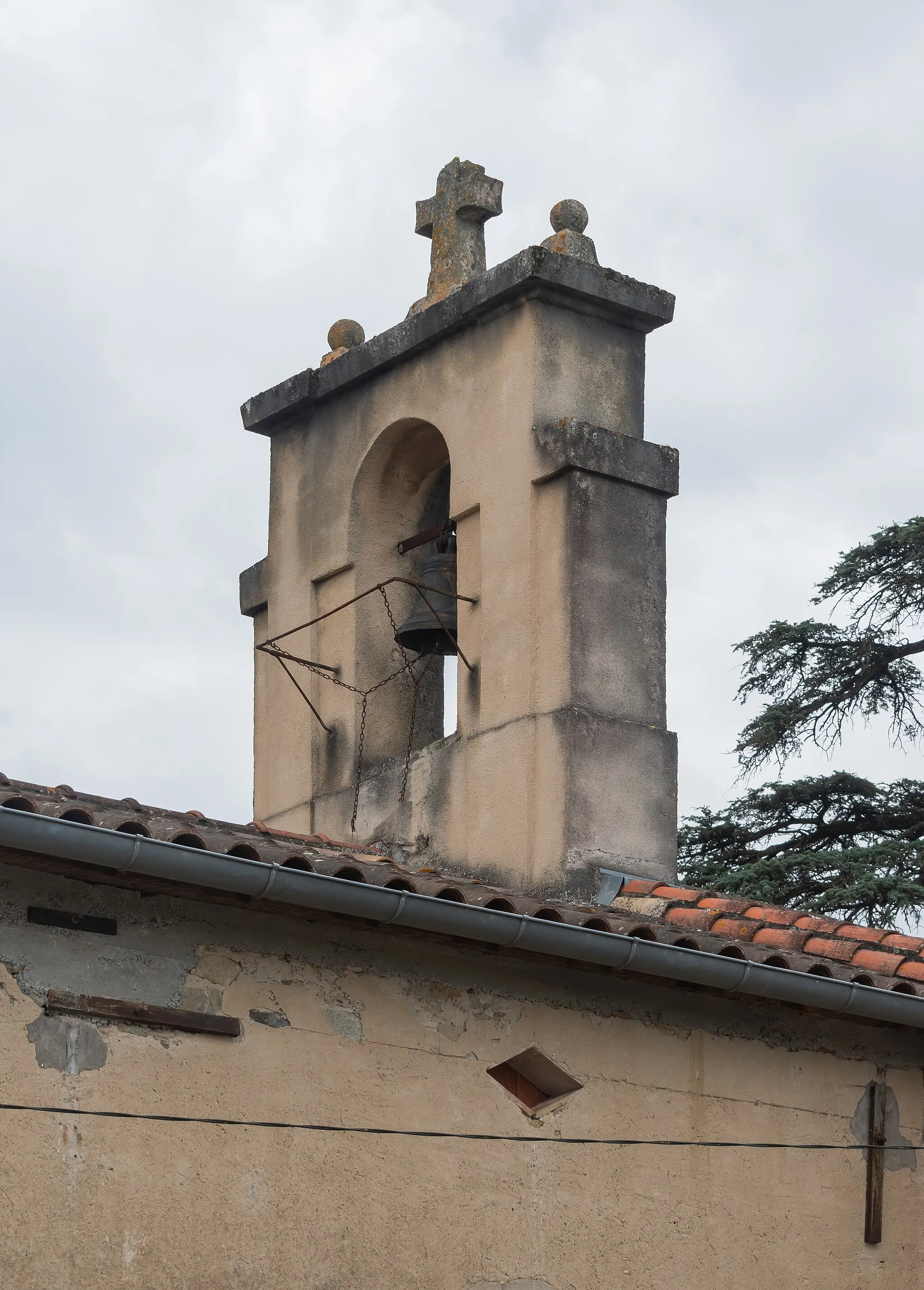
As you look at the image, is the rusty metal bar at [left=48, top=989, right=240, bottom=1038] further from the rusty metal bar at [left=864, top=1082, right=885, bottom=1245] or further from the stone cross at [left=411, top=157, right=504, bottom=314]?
the stone cross at [left=411, top=157, right=504, bottom=314]

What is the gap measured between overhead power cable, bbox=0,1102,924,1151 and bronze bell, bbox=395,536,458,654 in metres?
2.60

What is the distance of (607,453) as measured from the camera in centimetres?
865

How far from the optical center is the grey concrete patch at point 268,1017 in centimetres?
625

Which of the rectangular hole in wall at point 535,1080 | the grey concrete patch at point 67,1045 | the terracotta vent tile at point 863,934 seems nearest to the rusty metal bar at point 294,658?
the terracotta vent tile at point 863,934

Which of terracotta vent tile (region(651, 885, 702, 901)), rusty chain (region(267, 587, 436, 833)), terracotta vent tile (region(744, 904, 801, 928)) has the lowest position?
terracotta vent tile (region(744, 904, 801, 928))

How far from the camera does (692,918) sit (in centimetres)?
771

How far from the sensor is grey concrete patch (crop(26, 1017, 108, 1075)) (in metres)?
5.82

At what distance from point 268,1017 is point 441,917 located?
1.98ft

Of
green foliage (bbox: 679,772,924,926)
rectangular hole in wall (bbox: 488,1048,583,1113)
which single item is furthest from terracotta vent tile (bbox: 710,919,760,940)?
green foliage (bbox: 679,772,924,926)

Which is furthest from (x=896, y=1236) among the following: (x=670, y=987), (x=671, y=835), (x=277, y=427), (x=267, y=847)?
(x=277, y=427)

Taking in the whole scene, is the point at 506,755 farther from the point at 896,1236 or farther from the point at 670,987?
the point at 896,1236

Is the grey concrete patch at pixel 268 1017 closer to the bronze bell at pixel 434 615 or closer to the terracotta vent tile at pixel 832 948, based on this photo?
the terracotta vent tile at pixel 832 948

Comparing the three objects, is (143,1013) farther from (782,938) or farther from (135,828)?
(782,938)

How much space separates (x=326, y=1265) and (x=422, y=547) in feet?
13.0
